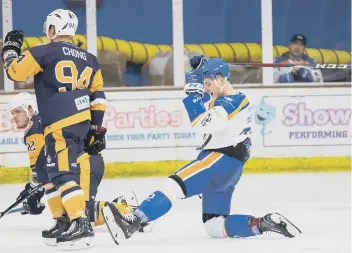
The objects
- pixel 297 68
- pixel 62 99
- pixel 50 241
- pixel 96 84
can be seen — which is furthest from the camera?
pixel 297 68

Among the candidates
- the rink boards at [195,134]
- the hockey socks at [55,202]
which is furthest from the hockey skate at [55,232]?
the rink boards at [195,134]

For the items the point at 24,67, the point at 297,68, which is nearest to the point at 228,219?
the point at 24,67

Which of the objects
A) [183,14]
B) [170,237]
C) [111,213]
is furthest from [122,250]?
[183,14]

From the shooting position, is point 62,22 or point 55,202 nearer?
point 62,22

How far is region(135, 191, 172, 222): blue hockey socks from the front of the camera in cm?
461

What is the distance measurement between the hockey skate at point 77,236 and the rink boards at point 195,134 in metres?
3.36

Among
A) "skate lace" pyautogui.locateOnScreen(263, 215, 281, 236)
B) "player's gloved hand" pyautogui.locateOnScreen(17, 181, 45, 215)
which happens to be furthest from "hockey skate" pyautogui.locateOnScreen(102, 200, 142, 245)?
"player's gloved hand" pyautogui.locateOnScreen(17, 181, 45, 215)

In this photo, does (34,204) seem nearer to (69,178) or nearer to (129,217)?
(69,178)

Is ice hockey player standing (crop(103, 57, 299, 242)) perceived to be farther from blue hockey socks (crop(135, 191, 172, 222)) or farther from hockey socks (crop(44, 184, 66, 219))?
hockey socks (crop(44, 184, 66, 219))

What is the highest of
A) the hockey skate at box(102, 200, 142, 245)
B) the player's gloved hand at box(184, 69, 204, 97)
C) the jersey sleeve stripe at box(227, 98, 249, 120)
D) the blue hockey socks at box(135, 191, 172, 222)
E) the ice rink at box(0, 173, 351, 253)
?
the player's gloved hand at box(184, 69, 204, 97)

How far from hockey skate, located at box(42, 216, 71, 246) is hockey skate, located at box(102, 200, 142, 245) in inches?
14.6

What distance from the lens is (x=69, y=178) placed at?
4.73 metres

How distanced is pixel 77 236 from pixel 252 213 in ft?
5.28

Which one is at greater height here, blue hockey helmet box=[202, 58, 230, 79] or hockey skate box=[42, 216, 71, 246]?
blue hockey helmet box=[202, 58, 230, 79]
